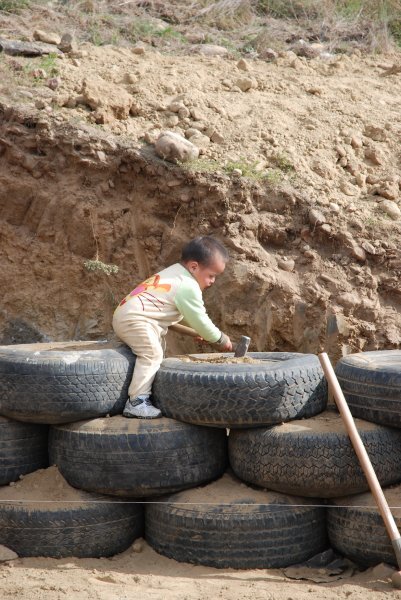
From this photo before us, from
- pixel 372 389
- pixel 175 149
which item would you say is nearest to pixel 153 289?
pixel 372 389

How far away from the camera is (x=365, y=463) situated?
5297 millimetres

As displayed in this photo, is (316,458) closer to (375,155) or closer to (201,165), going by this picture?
(201,165)

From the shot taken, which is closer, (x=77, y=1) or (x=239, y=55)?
(x=239, y=55)

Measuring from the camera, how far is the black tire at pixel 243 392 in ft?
18.3

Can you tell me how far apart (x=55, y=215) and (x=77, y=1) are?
5.33 meters

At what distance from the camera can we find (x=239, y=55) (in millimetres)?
11500

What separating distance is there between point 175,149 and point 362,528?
185 inches

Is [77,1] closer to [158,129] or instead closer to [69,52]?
[69,52]

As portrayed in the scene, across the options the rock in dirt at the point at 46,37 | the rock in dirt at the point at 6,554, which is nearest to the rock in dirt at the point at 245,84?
the rock in dirt at the point at 46,37

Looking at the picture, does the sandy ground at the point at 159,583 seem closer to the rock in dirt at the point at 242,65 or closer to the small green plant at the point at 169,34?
the rock in dirt at the point at 242,65

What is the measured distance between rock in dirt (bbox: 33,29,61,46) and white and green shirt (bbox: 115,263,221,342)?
5510 millimetres

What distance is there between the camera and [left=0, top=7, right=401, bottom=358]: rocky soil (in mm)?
8320

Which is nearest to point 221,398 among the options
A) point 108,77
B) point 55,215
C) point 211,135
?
point 55,215

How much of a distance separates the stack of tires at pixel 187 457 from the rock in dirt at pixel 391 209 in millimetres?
3483
